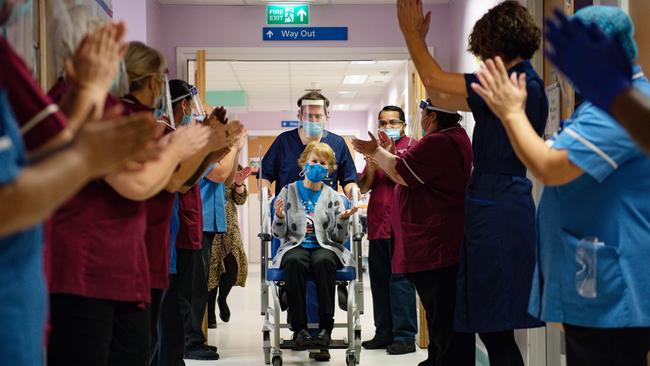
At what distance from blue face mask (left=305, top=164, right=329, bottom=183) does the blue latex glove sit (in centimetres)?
327

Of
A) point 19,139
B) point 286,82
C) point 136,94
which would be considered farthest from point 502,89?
point 286,82

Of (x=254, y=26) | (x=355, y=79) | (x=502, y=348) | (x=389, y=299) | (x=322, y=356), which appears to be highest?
(x=355, y=79)

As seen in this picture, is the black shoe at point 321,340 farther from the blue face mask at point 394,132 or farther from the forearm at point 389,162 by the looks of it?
the forearm at point 389,162

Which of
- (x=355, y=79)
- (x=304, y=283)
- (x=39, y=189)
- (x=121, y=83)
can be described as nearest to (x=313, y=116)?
(x=304, y=283)

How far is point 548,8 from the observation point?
3.78 metres

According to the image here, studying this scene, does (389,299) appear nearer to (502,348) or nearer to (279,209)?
(279,209)

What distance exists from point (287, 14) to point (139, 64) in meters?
3.77

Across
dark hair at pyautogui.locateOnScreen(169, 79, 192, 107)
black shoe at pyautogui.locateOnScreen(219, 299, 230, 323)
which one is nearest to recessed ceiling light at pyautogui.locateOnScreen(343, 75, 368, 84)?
black shoe at pyautogui.locateOnScreen(219, 299, 230, 323)

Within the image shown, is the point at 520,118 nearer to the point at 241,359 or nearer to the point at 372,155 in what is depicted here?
the point at 372,155

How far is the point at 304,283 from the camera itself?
4418mm

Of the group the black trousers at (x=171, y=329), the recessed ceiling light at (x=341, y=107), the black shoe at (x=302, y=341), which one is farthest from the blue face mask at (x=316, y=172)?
the recessed ceiling light at (x=341, y=107)

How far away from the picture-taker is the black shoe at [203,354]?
485 cm

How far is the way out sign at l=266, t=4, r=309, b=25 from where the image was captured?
5.82m

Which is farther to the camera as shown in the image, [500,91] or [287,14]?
Answer: [287,14]
